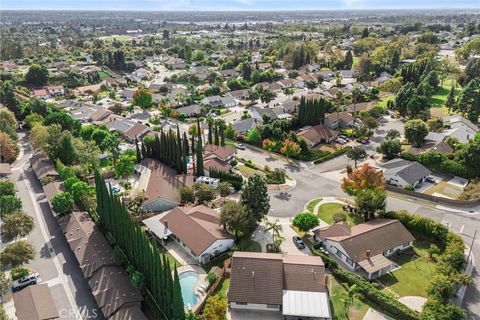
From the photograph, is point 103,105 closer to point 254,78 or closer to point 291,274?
point 254,78

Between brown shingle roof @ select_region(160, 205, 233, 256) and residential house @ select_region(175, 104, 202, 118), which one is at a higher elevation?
brown shingle roof @ select_region(160, 205, 233, 256)

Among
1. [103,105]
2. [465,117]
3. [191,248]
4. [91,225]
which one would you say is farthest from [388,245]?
[103,105]

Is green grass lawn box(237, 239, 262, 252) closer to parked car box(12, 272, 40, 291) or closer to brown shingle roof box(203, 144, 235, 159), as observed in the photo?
parked car box(12, 272, 40, 291)

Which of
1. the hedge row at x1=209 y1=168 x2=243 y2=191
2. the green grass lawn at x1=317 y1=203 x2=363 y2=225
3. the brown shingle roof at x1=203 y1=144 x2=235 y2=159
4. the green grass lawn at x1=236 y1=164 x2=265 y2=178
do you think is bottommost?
the green grass lawn at x1=236 y1=164 x2=265 y2=178

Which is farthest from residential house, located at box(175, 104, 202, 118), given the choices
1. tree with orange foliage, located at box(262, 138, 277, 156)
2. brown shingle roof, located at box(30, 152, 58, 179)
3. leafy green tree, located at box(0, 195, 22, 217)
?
leafy green tree, located at box(0, 195, 22, 217)

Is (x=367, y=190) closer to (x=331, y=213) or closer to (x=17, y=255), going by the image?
(x=331, y=213)

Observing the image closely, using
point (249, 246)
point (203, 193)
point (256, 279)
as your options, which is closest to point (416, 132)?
point (203, 193)
